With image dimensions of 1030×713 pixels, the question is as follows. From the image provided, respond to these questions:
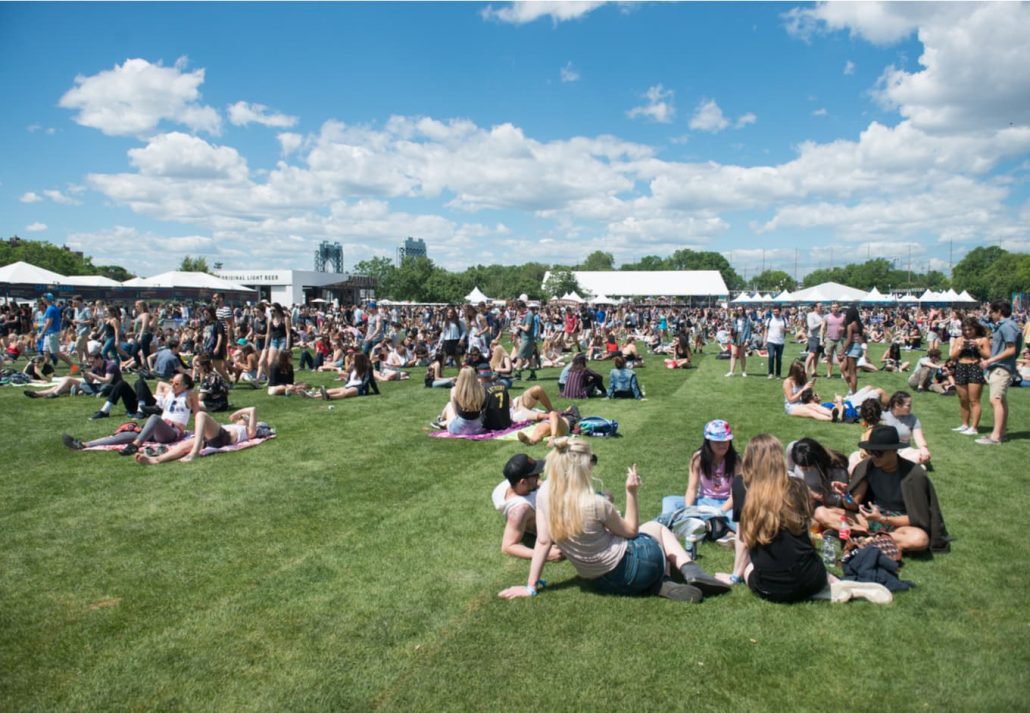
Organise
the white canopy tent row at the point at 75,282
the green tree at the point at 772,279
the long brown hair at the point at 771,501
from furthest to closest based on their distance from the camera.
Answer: the green tree at the point at 772,279 → the white canopy tent row at the point at 75,282 → the long brown hair at the point at 771,501

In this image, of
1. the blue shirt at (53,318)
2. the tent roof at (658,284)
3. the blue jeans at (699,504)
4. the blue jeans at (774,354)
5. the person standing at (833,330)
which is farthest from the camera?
the tent roof at (658,284)

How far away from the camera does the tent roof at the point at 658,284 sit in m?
74.9

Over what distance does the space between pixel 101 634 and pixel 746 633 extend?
3.82m

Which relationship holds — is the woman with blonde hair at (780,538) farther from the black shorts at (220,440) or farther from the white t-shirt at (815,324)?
the white t-shirt at (815,324)

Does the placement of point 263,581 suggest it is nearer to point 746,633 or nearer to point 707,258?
point 746,633

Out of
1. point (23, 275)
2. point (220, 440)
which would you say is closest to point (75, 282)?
point (23, 275)

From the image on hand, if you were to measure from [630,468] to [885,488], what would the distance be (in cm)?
231

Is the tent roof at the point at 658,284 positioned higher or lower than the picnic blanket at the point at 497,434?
higher

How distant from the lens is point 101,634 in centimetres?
411

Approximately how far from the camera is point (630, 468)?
471 centimetres

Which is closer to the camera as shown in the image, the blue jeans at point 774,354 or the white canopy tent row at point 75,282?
the blue jeans at point 774,354

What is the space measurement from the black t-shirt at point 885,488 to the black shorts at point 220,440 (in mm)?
7328

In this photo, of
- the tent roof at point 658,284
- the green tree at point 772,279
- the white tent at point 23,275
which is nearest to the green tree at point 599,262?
the green tree at point 772,279

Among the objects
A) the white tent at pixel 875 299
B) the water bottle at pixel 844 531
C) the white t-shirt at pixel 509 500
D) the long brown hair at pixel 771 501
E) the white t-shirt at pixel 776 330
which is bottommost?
the water bottle at pixel 844 531
